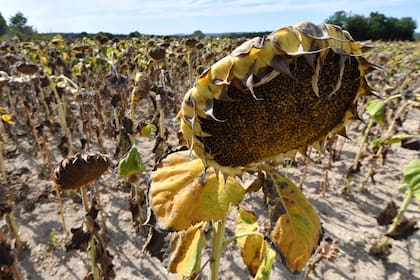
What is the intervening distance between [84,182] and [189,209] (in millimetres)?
550

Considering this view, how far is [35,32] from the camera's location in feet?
65.1

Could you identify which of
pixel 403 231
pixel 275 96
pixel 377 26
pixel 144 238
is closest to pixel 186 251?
pixel 275 96

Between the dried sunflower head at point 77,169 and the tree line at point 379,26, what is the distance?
123 ft

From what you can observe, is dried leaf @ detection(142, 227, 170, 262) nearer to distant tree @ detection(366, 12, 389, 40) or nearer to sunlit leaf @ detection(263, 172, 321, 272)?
sunlit leaf @ detection(263, 172, 321, 272)

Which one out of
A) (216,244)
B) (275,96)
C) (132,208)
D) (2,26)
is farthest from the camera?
(2,26)

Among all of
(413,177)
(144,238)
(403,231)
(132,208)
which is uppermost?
(413,177)

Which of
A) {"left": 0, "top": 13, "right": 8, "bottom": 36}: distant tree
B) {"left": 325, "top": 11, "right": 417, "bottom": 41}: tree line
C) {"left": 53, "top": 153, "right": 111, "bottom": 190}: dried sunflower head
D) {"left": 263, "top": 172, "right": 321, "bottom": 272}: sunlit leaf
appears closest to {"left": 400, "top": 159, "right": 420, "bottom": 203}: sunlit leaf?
{"left": 263, "top": 172, "right": 321, "bottom": 272}: sunlit leaf

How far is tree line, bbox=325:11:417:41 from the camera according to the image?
114 feet

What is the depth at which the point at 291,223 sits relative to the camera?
2.75 feet

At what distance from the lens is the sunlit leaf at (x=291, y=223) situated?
2.69 ft

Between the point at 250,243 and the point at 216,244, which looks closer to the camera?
the point at 216,244

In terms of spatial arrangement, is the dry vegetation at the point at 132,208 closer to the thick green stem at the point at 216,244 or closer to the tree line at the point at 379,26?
the thick green stem at the point at 216,244

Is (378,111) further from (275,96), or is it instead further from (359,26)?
(359,26)

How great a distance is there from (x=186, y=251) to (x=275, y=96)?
2.30 ft
